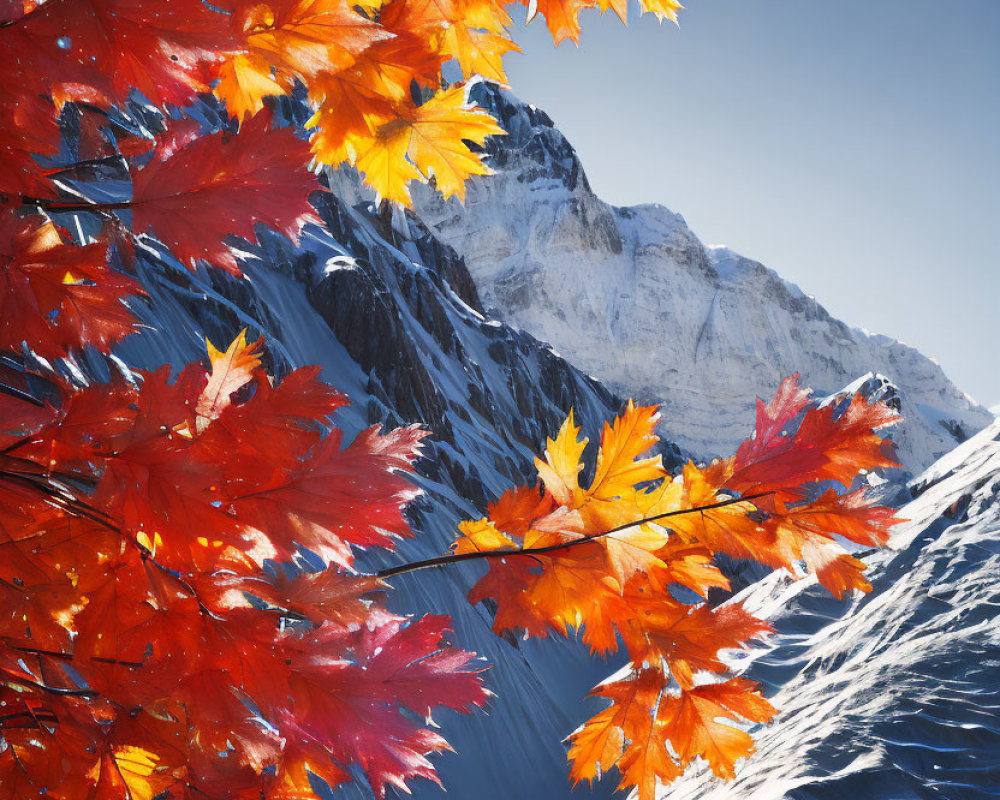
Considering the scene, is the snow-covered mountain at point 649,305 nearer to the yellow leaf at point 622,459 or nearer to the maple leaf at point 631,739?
the maple leaf at point 631,739

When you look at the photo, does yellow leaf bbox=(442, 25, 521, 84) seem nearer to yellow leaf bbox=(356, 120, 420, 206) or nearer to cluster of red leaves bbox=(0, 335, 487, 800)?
yellow leaf bbox=(356, 120, 420, 206)

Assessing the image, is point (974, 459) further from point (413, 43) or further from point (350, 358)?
point (350, 358)

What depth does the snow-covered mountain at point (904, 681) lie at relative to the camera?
7.26ft

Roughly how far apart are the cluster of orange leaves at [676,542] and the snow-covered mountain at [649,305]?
32010 mm

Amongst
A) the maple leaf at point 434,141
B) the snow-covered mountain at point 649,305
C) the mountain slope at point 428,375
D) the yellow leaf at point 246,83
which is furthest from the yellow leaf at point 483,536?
the snow-covered mountain at point 649,305

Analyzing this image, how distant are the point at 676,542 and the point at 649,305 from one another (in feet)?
119

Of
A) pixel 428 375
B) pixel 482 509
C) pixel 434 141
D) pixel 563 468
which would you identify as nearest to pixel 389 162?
pixel 434 141

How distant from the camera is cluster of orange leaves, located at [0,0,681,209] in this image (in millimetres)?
427

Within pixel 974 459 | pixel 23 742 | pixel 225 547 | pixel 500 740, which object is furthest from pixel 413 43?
pixel 500 740

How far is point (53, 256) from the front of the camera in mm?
511

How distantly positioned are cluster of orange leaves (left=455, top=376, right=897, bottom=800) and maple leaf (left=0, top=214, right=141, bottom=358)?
1.11 ft

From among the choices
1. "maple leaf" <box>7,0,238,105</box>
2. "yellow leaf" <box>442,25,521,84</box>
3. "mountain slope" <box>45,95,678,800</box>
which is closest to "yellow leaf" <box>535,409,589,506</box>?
"maple leaf" <box>7,0,238,105</box>

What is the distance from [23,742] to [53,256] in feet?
1.11

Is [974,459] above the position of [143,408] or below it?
below
